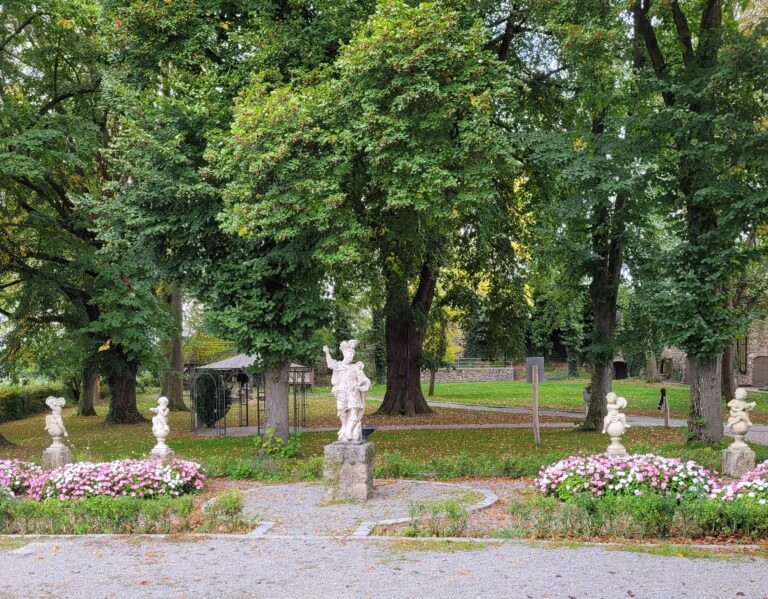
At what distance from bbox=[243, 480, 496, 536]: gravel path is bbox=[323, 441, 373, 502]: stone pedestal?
16 cm

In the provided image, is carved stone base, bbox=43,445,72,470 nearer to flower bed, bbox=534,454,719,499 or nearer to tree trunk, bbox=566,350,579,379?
flower bed, bbox=534,454,719,499

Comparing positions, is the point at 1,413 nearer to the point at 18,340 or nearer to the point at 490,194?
the point at 18,340

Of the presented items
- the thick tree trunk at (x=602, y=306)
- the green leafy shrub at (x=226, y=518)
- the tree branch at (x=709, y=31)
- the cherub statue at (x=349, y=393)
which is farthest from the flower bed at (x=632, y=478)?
the thick tree trunk at (x=602, y=306)

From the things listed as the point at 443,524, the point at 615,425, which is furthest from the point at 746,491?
the point at 443,524

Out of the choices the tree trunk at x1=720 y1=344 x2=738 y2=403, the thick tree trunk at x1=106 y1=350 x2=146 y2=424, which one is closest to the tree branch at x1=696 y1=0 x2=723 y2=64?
the tree trunk at x1=720 y1=344 x2=738 y2=403

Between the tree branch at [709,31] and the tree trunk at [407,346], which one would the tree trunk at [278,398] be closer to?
the tree trunk at [407,346]

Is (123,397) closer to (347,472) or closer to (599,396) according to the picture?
(599,396)

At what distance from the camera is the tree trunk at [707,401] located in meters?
15.3

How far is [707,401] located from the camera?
50.2 feet

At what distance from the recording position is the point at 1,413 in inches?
1334

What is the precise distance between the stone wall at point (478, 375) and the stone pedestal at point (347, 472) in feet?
137

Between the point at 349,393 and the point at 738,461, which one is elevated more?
the point at 349,393

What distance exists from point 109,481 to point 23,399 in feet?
99.0

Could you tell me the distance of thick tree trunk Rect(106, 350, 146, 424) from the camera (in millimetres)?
27172
